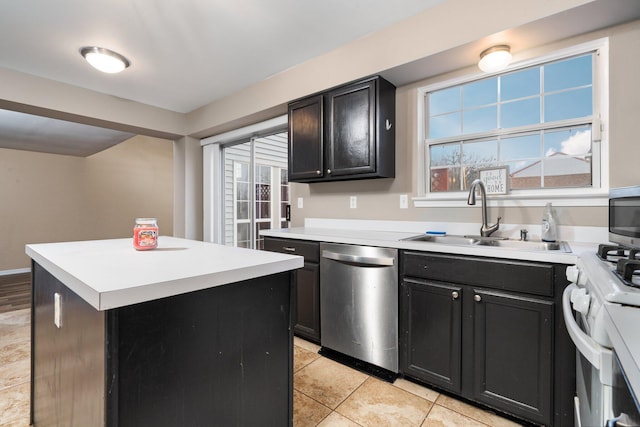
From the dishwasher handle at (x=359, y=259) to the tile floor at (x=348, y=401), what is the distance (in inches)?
29.7

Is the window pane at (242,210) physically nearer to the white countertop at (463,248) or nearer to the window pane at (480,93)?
the white countertop at (463,248)

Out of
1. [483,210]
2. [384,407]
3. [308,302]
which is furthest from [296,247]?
[483,210]

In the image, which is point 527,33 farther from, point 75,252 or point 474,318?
point 75,252

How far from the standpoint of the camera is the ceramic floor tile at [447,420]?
1.52 m

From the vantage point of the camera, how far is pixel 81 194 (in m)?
6.59

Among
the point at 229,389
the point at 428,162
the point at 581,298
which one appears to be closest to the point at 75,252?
the point at 229,389

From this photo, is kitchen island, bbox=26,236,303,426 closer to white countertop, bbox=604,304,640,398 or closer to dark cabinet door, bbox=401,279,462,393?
white countertop, bbox=604,304,640,398

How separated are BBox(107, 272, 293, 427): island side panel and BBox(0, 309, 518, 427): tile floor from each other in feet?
2.23

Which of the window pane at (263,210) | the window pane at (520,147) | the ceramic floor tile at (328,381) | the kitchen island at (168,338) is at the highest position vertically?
the window pane at (520,147)

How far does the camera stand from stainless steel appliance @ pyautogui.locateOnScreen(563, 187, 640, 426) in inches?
28.3

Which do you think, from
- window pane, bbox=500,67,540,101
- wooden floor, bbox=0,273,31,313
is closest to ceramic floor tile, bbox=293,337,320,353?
window pane, bbox=500,67,540,101

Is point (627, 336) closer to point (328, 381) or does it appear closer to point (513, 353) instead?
point (513, 353)

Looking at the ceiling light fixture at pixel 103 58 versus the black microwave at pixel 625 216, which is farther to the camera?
the ceiling light fixture at pixel 103 58

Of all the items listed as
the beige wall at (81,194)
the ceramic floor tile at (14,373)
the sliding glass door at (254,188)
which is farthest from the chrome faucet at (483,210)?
the beige wall at (81,194)
